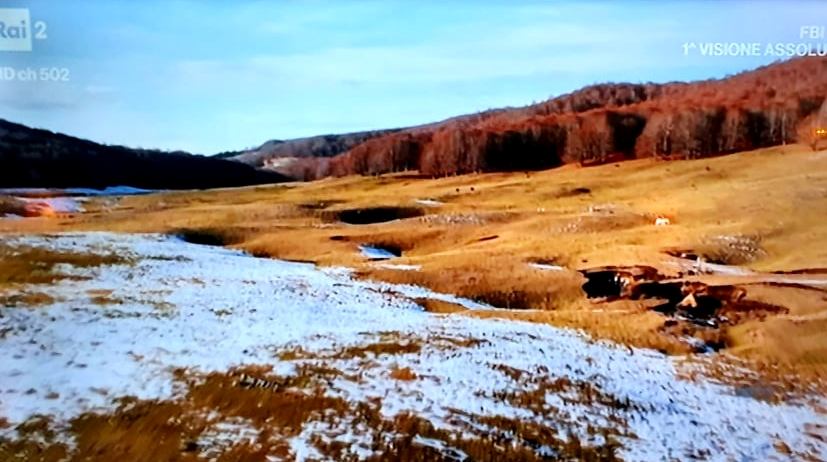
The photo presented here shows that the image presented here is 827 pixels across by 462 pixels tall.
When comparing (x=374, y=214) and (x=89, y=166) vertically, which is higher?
(x=89, y=166)

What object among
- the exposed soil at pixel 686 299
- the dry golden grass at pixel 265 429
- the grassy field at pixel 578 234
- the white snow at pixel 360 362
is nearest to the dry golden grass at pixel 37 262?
the white snow at pixel 360 362

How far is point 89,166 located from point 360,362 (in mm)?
143879

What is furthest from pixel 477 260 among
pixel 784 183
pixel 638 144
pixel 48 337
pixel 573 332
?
pixel 638 144

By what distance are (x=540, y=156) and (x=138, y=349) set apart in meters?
132

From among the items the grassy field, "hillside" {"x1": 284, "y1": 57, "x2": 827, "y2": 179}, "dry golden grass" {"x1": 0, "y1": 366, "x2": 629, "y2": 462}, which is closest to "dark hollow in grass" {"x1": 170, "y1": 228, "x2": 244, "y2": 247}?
the grassy field

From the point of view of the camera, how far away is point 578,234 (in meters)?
48.1

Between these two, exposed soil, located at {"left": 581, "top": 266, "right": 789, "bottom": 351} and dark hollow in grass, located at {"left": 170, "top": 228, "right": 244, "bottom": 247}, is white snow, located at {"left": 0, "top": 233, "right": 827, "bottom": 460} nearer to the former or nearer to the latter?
exposed soil, located at {"left": 581, "top": 266, "right": 789, "bottom": 351}

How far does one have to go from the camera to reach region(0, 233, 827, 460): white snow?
15.6 metres

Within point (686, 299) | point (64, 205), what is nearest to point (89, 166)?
point (64, 205)

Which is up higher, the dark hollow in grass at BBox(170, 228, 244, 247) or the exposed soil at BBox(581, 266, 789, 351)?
the dark hollow in grass at BBox(170, 228, 244, 247)

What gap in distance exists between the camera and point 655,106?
538ft

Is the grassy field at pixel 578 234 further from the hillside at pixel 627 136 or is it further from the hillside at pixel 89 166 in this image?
the hillside at pixel 89 166

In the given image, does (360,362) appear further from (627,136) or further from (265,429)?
(627,136)

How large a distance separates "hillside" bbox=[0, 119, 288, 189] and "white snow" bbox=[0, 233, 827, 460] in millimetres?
97189
